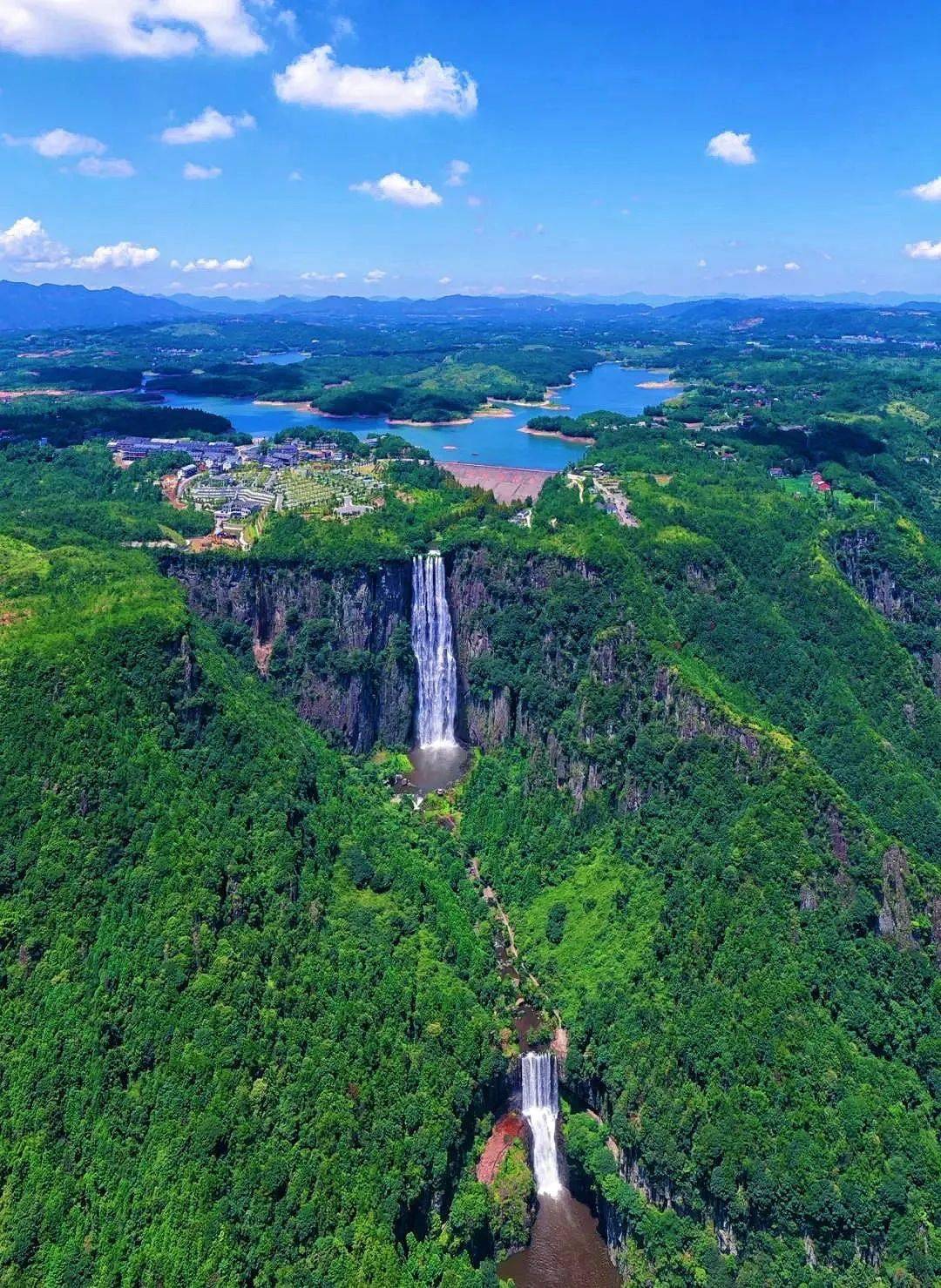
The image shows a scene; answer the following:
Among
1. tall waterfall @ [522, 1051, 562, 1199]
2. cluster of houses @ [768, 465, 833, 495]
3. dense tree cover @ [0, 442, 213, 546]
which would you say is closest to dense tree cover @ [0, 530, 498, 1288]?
tall waterfall @ [522, 1051, 562, 1199]

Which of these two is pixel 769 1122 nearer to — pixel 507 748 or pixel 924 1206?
pixel 924 1206

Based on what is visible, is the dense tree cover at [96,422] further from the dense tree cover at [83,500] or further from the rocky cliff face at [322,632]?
the rocky cliff face at [322,632]

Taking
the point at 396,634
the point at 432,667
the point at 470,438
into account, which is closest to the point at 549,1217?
the point at 432,667

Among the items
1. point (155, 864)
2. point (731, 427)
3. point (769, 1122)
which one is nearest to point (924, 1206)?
point (769, 1122)

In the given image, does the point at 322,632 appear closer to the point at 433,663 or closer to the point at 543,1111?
the point at 433,663

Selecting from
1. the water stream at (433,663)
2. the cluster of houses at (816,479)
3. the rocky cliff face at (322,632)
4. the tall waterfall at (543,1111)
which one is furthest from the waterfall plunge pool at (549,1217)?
the cluster of houses at (816,479)

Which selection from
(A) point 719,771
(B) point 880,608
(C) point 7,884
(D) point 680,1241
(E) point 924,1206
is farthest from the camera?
(B) point 880,608

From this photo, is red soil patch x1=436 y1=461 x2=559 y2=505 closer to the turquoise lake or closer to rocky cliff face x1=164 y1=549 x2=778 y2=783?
the turquoise lake
